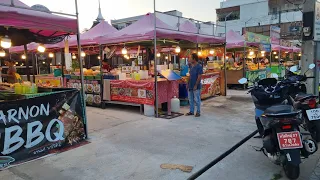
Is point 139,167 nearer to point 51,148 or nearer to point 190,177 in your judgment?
point 190,177

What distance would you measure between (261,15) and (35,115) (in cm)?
3989

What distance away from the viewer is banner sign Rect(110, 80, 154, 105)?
771cm

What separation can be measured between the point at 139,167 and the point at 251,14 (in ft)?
132

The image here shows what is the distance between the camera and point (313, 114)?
4.51 meters

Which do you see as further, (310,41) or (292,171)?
(310,41)

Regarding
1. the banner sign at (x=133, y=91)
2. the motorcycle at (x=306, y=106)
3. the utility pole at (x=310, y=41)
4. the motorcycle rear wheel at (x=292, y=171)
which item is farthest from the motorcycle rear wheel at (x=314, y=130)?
the banner sign at (x=133, y=91)

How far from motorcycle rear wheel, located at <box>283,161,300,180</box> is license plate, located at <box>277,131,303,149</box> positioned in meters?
0.26

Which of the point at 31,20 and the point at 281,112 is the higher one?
the point at 31,20

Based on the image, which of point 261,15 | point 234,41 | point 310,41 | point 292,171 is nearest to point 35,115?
point 292,171

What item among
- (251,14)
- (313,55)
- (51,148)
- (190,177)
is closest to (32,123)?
(51,148)

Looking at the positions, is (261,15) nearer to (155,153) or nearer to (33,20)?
(155,153)

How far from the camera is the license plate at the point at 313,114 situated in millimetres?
4488

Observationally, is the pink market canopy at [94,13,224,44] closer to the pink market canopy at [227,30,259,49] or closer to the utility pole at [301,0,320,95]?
the utility pole at [301,0,320,95]

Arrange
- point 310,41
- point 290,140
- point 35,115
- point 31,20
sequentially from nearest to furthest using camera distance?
point 290,140 < point 31,20 < point 35,115 < point 310,41
